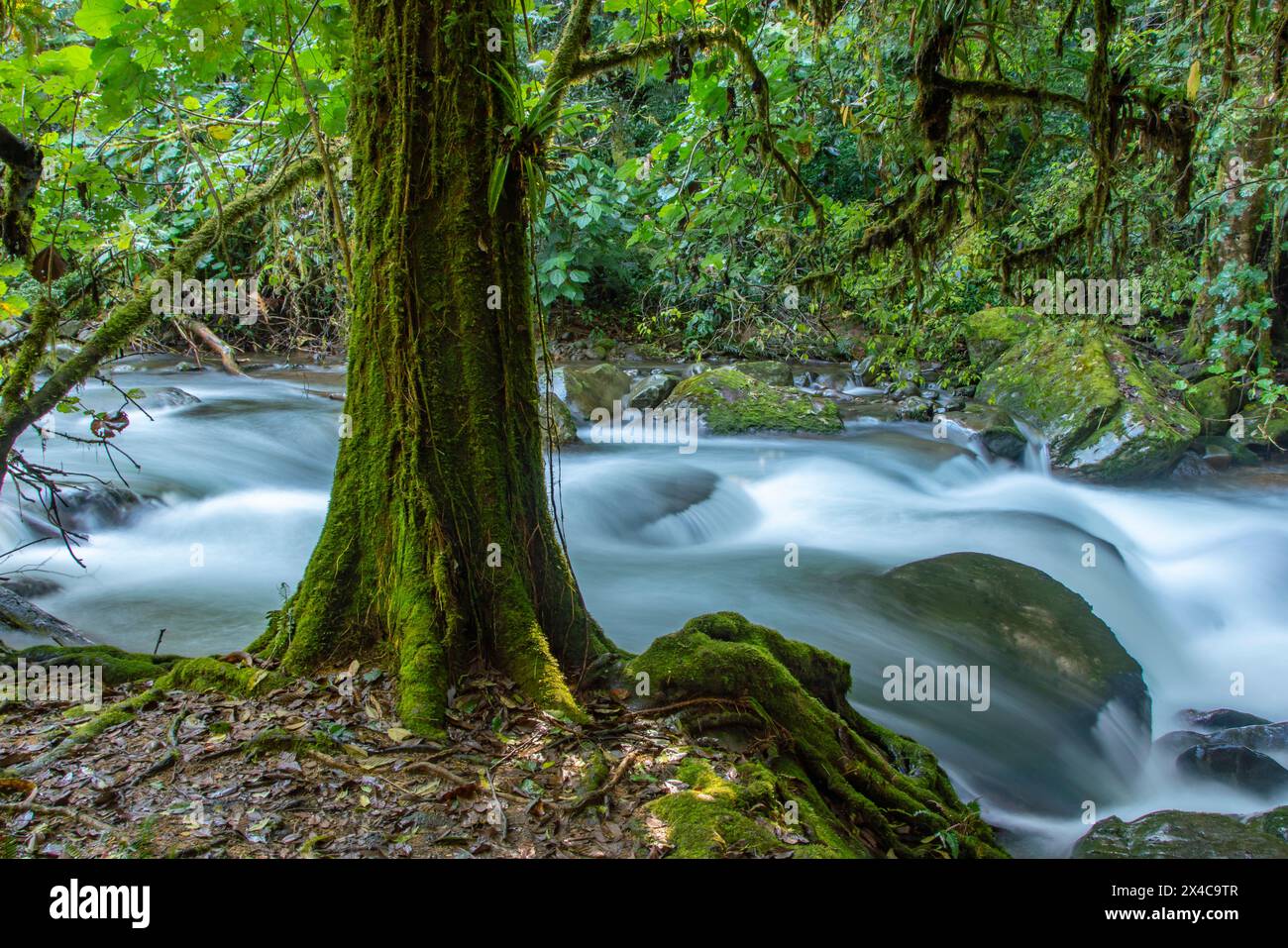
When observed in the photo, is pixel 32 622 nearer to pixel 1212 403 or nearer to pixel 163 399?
pixel 163 399

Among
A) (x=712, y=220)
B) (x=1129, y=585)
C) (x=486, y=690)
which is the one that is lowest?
(x=1129, y=585)

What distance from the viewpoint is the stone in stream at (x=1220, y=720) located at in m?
5.79

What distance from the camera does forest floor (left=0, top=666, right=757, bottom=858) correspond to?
234 centimetres

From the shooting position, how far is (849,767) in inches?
134

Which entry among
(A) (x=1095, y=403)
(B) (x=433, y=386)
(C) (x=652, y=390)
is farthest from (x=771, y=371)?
(B) (x=433, y=386)

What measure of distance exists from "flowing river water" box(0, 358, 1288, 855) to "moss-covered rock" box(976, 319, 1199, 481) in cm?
35

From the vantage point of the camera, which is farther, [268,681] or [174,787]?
[268,681]

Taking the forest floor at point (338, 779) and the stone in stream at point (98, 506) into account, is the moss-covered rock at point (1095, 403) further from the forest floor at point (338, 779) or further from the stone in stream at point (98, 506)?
the stone in stream at point (98, 506)

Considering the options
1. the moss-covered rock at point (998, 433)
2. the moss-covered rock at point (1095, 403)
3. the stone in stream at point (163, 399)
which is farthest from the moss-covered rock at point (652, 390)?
the stone in stream at point (163, 399)

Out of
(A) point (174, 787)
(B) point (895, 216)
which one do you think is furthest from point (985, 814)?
(A) point (174, 787)

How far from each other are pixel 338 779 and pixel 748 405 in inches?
351
